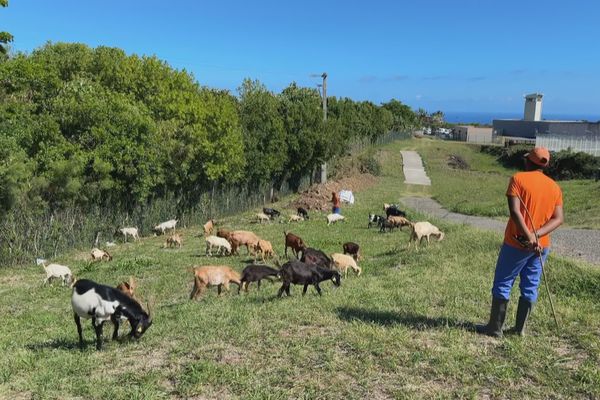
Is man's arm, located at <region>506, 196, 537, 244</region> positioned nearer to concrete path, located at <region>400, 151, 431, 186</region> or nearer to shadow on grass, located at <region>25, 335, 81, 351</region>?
shadow on grass, located at <region>25, 335, 81, 351</region>

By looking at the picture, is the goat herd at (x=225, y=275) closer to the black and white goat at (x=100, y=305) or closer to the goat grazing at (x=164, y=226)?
the black and white goat at (x=100, y=305)

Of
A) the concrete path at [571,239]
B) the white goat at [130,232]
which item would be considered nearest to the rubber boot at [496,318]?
the concrete path at [571,239]

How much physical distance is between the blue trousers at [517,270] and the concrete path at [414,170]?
37.5m

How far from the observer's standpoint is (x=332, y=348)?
6.86 m

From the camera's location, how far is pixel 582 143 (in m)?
58.8

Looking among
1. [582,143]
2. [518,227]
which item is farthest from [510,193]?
[582,143]

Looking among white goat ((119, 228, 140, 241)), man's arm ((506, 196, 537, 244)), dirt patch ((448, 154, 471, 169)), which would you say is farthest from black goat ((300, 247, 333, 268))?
dirt patch ((448, 154, 471, 169))

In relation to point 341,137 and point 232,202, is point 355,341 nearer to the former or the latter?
point 232,202

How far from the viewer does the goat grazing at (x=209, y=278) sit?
1078cm

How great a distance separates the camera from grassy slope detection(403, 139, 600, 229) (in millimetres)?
24953

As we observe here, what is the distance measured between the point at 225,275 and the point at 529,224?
634cm

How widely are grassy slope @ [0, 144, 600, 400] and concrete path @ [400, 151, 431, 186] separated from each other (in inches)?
1363

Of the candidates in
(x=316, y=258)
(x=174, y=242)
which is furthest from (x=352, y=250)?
(x=174, y=242)

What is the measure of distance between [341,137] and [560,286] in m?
32.5
